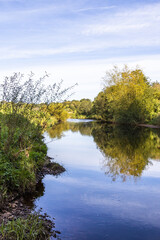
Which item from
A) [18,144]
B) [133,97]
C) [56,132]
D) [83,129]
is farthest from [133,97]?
[18,144]

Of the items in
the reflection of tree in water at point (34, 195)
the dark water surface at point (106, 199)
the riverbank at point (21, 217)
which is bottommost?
the dark water surface at point (106, 199)

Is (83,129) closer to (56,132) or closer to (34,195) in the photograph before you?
(56,132)

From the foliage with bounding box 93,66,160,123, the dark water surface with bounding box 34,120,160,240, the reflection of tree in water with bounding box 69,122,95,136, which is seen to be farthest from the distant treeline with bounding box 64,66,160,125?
the dark water surface with bounding box 34,120,160,240

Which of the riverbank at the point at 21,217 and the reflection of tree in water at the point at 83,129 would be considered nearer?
the riverbank at the point at 21,217

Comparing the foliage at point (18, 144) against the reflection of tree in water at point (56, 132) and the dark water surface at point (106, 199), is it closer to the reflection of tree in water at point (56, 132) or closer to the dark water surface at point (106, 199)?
the dark water surface at point (106, 199)

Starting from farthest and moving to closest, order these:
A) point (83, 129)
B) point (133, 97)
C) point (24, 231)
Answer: point (133, 97)
point (83, 129)
point (24, 231)

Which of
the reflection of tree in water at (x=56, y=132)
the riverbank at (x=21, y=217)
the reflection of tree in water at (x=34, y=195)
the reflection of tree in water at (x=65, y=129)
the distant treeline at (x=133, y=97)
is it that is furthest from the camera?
the distant treeline at (x=133, y=97)

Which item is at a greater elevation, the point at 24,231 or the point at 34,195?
the point at 24,231

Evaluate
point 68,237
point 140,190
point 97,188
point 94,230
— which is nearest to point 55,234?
point 68,237

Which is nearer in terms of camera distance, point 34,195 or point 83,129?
point 34,195

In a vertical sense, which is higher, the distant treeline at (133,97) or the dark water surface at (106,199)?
the distant treeline at (133,97)

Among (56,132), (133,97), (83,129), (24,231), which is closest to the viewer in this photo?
(24,231)

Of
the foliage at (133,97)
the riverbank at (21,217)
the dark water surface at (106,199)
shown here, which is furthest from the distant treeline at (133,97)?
the riverbank at (21,217)

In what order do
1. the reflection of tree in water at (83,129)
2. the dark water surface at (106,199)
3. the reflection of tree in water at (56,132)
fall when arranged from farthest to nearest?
the reflection of tree in water at (83,129)
the reflection of tree in water at (56,132)
the dark water surface at (106,199)
